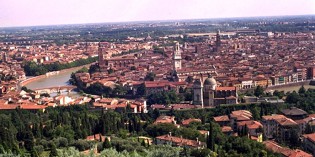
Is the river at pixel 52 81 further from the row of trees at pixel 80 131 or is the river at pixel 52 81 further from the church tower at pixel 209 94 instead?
the church tower at pixel 209 94

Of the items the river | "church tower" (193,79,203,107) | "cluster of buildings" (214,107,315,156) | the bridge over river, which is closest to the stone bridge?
the bridge over river

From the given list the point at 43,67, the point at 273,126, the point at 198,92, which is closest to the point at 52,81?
the point at 43,67

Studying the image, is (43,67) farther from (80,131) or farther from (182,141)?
(182,141)

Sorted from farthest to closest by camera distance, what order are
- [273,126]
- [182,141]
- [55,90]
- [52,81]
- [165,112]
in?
[52,81] → [55,90] → [165,112] → [273,126] → [182,141]

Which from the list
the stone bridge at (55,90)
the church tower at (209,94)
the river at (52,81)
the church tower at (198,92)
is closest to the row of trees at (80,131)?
the church tower at (198,92)

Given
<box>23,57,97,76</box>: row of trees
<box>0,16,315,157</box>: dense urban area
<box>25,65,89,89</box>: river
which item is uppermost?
<box>0,16,315,157</box>: dense urban area

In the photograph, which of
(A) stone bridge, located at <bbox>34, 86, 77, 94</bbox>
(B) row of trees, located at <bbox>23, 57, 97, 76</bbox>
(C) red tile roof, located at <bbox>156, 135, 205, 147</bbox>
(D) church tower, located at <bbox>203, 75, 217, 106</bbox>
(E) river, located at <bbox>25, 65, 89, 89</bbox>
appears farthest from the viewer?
(B) row of trees, located at <bbox>23, 57, 97, 76</bbox>

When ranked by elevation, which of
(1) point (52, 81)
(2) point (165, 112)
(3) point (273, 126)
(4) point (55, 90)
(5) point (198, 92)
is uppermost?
(5) point (198, 92)

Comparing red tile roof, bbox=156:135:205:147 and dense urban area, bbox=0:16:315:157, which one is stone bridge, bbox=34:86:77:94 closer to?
dense urban area, bbox=0:16:315:157

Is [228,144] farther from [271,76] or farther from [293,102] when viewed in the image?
[271,76]

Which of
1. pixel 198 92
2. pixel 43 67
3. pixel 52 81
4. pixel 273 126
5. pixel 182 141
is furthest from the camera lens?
pixel 43 67

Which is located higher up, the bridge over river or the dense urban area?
the dense urban area
